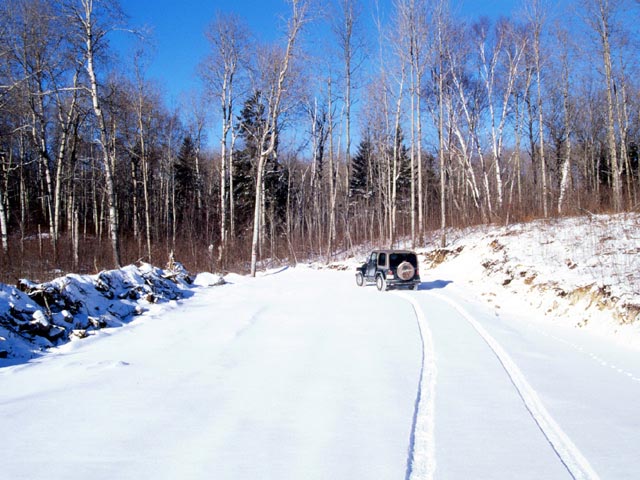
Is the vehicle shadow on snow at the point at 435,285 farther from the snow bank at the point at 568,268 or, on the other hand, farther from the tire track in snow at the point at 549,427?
the tire track in snow at the point at 549,427

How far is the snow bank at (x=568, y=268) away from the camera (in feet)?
29.8

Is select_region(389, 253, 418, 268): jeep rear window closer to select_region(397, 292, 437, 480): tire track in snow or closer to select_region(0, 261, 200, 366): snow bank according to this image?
select_region(0, 261, 200, 366): snow bank

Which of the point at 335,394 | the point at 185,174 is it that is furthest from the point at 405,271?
the point at 185,174

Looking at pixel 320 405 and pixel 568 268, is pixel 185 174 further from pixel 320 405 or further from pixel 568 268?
pixel 320 405

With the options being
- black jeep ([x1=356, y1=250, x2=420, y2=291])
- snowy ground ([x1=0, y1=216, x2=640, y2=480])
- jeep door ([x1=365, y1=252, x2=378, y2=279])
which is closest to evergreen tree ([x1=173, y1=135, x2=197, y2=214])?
jeep door ([x1=365, y1=252, x2=378, y2=279])

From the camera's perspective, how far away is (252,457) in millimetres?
3373

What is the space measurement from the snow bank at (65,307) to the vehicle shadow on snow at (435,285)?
9644 mm

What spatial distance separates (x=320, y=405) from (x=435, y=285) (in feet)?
42.6

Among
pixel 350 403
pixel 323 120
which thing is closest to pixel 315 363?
pixel 350 403

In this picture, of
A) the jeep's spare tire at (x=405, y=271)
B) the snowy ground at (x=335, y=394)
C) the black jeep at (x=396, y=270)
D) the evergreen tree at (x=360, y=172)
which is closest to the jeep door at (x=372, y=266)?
the black jeep at (x=396, y=270)

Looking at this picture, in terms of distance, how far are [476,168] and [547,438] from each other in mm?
49241

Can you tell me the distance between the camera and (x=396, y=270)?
15.1m

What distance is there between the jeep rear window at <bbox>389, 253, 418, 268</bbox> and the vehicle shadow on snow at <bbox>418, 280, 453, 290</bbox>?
1.43 metres

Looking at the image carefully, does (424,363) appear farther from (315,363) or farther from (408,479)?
(408,479)
